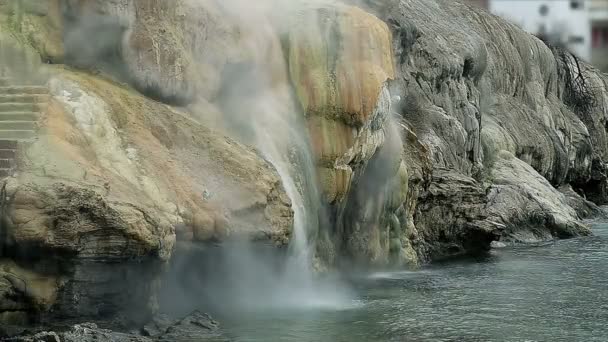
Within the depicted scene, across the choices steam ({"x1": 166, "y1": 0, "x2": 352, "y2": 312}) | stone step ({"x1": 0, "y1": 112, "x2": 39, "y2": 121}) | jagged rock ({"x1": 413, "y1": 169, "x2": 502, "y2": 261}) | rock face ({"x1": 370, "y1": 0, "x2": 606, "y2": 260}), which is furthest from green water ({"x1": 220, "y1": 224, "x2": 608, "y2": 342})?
stone step ({"x1": 0, "y1": 112, "x2": 39, "y2": 121})

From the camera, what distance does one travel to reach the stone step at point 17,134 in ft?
37.2

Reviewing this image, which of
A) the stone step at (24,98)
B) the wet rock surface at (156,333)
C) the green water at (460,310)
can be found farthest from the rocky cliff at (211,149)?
the green water at (460,310)

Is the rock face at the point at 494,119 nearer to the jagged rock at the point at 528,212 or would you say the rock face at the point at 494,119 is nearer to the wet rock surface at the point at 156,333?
the jagged rock at the point at 528,212

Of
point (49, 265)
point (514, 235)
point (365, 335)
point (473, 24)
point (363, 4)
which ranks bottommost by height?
point (365, 335)

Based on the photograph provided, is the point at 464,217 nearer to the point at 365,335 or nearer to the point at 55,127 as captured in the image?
the point at 365,335

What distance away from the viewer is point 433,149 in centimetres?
2353

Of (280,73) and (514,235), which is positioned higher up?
(280,73)

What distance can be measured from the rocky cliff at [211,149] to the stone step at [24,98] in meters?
0.02

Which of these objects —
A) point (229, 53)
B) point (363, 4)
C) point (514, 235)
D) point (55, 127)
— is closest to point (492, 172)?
point (514, 235)

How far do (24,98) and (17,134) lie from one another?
0.75m

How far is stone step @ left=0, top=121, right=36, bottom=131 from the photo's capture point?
1158 cm

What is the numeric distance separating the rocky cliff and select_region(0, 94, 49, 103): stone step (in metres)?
0.02

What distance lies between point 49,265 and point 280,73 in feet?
22.0

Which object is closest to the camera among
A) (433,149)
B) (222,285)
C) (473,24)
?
(222,285)
